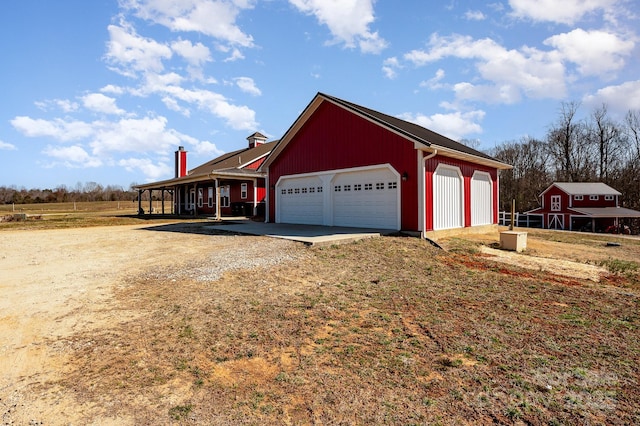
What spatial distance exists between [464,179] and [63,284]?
1299cm

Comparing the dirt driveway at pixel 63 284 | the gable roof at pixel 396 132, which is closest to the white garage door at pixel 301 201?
the gable roof at pixel 396 132

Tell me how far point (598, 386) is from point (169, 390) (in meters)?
3.49

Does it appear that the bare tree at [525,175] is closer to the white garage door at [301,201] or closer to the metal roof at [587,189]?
the metal roof at [587,189]

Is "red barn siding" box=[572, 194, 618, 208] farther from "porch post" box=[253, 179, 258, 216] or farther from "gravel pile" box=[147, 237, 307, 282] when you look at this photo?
"gravel pile" box=[147, 237, 307, 282]


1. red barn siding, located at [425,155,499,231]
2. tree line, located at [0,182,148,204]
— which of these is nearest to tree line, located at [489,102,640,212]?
red barn siding, located at [425,155,499,231]

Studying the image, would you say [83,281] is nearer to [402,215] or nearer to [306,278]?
[306,278]

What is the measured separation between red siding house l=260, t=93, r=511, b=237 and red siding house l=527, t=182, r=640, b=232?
2058cm

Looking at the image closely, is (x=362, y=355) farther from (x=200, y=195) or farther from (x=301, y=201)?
(x=200, y=195)

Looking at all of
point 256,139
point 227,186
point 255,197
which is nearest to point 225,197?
point 227,186

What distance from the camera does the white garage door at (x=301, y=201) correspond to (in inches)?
592

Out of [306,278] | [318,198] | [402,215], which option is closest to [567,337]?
[306,278]

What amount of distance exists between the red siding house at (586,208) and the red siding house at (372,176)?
20.6 meters

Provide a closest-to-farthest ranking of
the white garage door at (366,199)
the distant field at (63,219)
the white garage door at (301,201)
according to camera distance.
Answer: the white garage door at (366,199), the white garage door at (301,201), the distant field at (63,219)

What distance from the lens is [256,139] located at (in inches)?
1230
